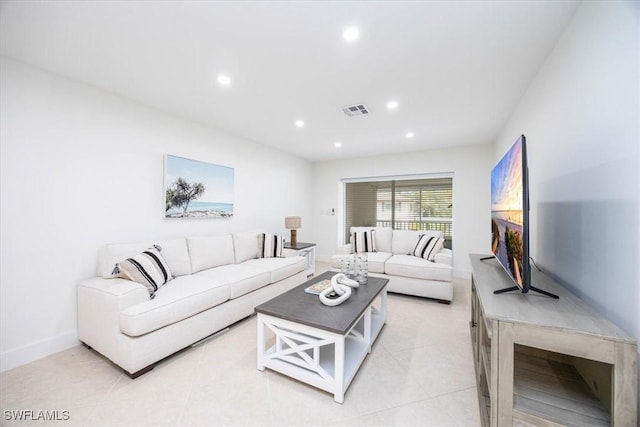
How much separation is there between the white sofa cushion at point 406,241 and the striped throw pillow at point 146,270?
3297 millimetres

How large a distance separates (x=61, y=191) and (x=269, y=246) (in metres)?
2.26

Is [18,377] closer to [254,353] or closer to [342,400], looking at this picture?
[254,353]

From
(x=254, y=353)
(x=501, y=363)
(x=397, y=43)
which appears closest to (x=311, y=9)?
(x=397, y=43)

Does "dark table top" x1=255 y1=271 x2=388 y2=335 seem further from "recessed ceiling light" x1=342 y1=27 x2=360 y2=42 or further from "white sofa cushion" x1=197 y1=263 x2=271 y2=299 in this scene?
"recessed ceiling light" x1=342 y1=27 x2=360 y2=42

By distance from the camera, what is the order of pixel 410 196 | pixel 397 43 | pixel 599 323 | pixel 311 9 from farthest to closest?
pixel 410 196
pixel 397 43
pixel 311 9
pixel 599 323

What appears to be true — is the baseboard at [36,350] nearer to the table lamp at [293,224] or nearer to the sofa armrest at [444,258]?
the table lamp at [293,224]

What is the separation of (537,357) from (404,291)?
2.11m

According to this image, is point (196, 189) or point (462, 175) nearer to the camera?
point (196, 189)

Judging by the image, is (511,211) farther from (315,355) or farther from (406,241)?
(406,241)

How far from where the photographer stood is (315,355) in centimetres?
166

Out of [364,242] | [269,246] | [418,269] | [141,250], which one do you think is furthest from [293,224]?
[141,250]

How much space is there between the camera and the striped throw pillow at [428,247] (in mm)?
3594

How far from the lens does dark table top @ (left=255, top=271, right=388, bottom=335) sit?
5.24 feet

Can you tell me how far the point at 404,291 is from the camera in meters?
3.41
